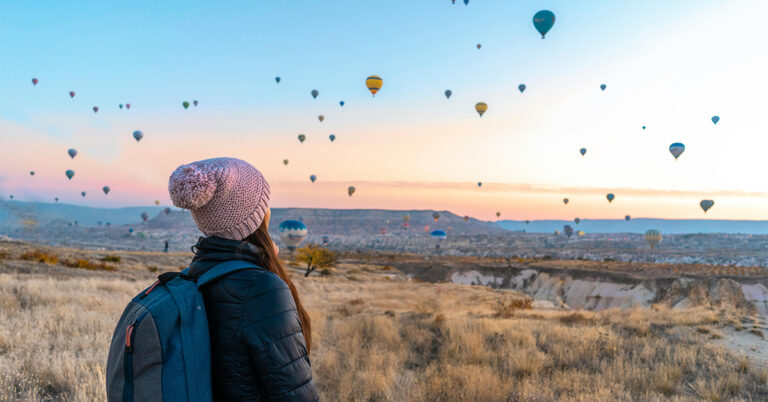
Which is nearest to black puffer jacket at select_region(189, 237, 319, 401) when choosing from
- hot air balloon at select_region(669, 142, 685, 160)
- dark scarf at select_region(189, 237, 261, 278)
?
dark scarf at select_region(189, 237, 261, 278)

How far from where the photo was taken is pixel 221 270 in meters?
1.94

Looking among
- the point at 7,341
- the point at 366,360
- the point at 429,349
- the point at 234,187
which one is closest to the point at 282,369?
the point at 234,187

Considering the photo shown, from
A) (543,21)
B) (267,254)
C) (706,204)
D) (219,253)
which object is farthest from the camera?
(706,204)

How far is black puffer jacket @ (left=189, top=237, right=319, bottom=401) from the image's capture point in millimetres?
1904

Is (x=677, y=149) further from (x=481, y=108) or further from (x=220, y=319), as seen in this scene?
(x=220, y=319)

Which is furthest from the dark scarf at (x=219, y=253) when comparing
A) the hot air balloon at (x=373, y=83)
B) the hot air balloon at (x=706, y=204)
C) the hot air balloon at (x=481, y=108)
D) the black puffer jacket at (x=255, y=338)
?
the hot air balloon at (x=706, y=204)

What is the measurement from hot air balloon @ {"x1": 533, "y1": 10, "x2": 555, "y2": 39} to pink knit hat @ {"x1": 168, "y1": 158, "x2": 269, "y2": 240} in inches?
1367

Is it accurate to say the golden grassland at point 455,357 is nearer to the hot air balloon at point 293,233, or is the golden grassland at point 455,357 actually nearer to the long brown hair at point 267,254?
the long brown hair at point 267,254

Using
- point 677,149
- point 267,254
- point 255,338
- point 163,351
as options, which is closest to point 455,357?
point 267,254

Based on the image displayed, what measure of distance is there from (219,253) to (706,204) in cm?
8415

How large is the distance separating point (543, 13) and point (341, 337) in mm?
29893

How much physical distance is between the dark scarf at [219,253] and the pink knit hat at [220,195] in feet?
0.23

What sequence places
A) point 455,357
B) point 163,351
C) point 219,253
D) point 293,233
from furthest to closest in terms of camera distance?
point 293,233, point 455,357, point 219,253, point 163,351

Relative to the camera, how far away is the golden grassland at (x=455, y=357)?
6.52 m
